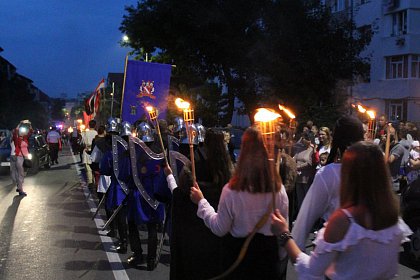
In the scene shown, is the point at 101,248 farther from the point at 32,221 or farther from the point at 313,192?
the point at 313,192

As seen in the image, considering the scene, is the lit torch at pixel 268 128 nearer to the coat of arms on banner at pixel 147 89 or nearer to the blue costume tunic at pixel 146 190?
the blue costume tunic at pixel 146 190

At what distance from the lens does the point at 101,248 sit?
23.1ft

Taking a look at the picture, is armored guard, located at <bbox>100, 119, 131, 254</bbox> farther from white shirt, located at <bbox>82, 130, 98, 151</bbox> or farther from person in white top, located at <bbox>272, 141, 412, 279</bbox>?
white shirt, located at <bbox>82, 130, 98, 151</bbox>

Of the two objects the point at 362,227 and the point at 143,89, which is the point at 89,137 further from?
the point at 362,227

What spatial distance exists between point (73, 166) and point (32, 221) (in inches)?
489

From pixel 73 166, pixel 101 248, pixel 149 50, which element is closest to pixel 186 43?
pixel 149 50

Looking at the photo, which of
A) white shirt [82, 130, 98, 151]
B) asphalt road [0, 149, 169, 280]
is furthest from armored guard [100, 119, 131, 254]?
white shirt [82, 130, 98, 151]

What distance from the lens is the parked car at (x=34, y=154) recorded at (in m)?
18.1

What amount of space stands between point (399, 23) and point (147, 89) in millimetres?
25950

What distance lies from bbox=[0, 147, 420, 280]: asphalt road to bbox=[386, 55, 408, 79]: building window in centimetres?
2513

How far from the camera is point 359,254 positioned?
2.14 m

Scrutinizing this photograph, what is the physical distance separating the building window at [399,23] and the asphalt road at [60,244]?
25587mm

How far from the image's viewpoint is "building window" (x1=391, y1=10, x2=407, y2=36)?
30.8m

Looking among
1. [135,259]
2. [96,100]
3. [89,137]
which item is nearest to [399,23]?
[96,100]
